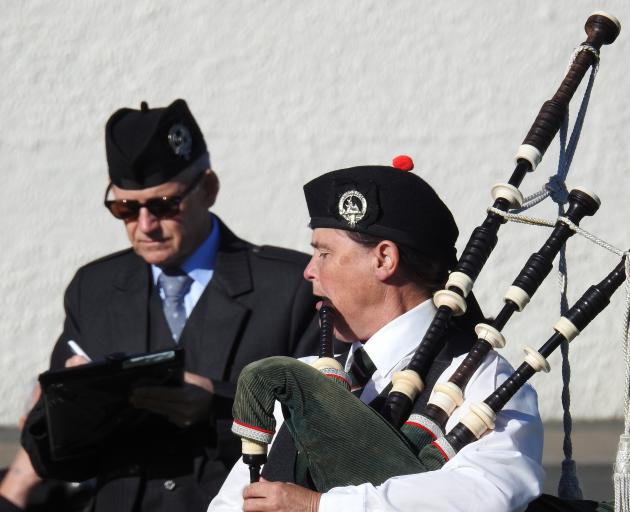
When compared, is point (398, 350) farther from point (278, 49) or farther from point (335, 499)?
point (278, 49)

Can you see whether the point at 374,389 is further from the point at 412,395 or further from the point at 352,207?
the point at 352,207

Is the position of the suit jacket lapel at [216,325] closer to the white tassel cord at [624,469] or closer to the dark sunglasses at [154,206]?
the dark sunglasses at [154,206]

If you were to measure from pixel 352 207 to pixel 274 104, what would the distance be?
405cm

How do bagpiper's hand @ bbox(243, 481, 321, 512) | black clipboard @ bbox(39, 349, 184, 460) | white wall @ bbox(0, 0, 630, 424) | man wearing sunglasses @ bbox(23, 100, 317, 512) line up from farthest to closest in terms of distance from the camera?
white wall @ bbox(0, 0, 630, 424) < man wearing sunglasses @ bbox(23, 100, 317, 512) < black clipboard @ bbox(39, 349, 184, 460) < bagpiper's hand @ bbox(243, 481, 321, 512)

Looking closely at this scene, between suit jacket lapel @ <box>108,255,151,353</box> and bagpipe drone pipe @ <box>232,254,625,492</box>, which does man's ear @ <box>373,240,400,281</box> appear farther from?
suit jacket lapel @ <box>108,255,151,353</box>

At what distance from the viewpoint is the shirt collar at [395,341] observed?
2568 mm

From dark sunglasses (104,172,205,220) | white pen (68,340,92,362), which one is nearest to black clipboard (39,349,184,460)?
white pen (68,340,92,362)

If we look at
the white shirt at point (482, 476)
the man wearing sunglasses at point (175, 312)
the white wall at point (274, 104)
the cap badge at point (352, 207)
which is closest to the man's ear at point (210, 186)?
the man wearing sunglasses at point (175, 312)

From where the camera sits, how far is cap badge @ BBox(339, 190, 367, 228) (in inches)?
100.0

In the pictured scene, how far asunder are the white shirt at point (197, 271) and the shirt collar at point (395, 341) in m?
0.94

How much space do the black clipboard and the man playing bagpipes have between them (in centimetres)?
50

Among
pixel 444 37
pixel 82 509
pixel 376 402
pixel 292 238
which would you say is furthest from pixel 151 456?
pixel 444 37

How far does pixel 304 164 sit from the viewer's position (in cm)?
650

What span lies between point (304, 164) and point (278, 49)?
63 centimetres
